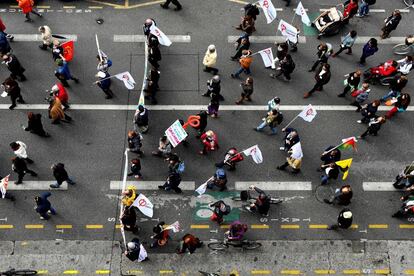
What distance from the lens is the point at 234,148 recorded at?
18.3m

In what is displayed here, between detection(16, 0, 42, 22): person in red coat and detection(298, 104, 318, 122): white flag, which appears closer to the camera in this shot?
detection(298, 104, 318, 122): white flag

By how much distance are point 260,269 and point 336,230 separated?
10.2 ft

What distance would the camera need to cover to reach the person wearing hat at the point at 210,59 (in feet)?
65.0

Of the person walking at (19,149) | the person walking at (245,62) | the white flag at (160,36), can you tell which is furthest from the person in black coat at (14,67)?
the person walking at (245,62)

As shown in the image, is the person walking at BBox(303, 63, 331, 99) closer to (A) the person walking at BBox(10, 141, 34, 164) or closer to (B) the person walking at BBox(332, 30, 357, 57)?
(B) the person walking at BBox(332, 30, 357, 57)

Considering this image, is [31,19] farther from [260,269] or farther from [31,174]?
[260,269]

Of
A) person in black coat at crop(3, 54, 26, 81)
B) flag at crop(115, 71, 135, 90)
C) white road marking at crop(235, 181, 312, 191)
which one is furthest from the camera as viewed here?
person in black coat at crop(3, 54, 26, 81)

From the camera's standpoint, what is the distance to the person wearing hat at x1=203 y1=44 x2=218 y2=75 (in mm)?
19797

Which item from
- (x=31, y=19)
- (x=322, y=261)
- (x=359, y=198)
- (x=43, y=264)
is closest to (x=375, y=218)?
(x=359, y=198)

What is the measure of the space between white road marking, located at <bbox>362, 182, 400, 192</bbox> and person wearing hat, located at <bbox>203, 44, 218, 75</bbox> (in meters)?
7.56

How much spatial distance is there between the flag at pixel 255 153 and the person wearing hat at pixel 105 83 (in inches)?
246

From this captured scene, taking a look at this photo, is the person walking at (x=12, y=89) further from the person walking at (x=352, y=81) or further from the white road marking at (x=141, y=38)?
the person walking at (x=352, y=81)

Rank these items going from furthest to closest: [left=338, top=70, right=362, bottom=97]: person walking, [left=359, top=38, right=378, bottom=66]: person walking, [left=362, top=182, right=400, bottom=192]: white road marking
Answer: [left=359, top=38, right=378, bottom=66]: person walking → [left=338, top=70, right=362, bottom=97]: person walking → [left=362, top=182, right=400, bottom=192]: white road marking

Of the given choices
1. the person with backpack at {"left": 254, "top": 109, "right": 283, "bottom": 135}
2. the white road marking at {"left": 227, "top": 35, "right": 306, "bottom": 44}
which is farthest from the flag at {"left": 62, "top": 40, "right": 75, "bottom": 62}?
the person with backpack at {"left": 254, "top": 109, "right": 283, "bottom": 135}
